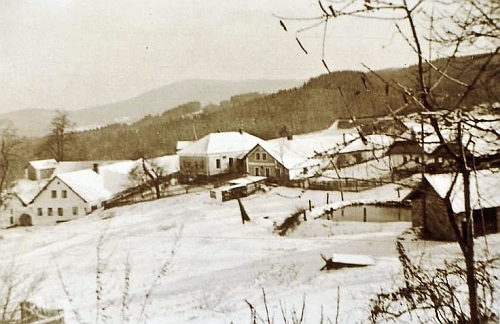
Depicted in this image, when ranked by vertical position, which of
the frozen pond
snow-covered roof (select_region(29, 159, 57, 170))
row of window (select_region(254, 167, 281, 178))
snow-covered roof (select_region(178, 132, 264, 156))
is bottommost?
the frozen pond

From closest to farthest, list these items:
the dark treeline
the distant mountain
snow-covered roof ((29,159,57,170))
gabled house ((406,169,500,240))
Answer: gabled house ((406,169,500,240)) → the dark treeline → the distant mountain → snow-covered roof ((29,159,57,170))

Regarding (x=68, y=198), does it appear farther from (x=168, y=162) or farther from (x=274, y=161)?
(x=274, y=161)

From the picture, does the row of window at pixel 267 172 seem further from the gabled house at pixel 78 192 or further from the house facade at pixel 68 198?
the house facade at pixel 68 198

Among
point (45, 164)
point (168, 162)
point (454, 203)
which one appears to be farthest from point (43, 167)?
point (454, 203)

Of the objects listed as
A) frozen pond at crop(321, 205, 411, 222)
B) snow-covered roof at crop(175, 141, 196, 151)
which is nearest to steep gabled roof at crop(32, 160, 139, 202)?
snow-covered roof at crop(175, 141, 196, 151)

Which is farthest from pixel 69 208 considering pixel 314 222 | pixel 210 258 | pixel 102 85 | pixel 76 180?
pixel 314 222

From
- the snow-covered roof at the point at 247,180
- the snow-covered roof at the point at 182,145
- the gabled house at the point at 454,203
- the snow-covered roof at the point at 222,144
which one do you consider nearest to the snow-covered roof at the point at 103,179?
the snow-covered roof at the point at 182,145

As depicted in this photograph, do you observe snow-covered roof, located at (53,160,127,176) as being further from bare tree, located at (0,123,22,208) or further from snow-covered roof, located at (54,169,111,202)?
bare tree, located at (0,123,22,208)
